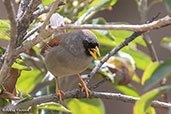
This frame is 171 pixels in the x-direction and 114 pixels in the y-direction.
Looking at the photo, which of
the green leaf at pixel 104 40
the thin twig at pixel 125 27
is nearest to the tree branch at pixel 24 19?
the thin twig at pixel 125 27

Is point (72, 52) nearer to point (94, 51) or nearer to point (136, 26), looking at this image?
point (94, 51)

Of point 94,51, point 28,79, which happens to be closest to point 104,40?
point 94,51

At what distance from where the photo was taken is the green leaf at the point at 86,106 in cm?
225

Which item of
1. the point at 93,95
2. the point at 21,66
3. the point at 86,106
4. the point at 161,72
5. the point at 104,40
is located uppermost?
the point at 104,40

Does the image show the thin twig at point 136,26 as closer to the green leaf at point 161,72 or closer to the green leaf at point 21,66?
the green leaf at point 161,72

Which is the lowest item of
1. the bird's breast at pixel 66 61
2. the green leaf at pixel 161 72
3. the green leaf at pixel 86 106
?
the green leaf at pixel 86 106

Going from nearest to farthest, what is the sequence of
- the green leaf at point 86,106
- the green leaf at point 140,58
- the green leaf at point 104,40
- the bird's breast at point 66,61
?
the bird's breast at point 66,61, the green leaf at point 104,40, the green leaf at point 86,106, the green leaf at point 140,58

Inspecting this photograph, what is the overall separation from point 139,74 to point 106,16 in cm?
93

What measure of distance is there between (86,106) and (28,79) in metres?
0.59

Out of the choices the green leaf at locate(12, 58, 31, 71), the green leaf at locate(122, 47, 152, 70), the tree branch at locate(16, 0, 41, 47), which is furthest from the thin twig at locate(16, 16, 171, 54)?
the green leaf at locate(122, 47, 152, 70)

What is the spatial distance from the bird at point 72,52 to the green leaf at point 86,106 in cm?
49

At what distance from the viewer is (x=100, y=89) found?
11.3 feet

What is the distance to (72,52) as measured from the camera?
1.79 m

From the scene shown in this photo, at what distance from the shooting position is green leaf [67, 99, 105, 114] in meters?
2.25
